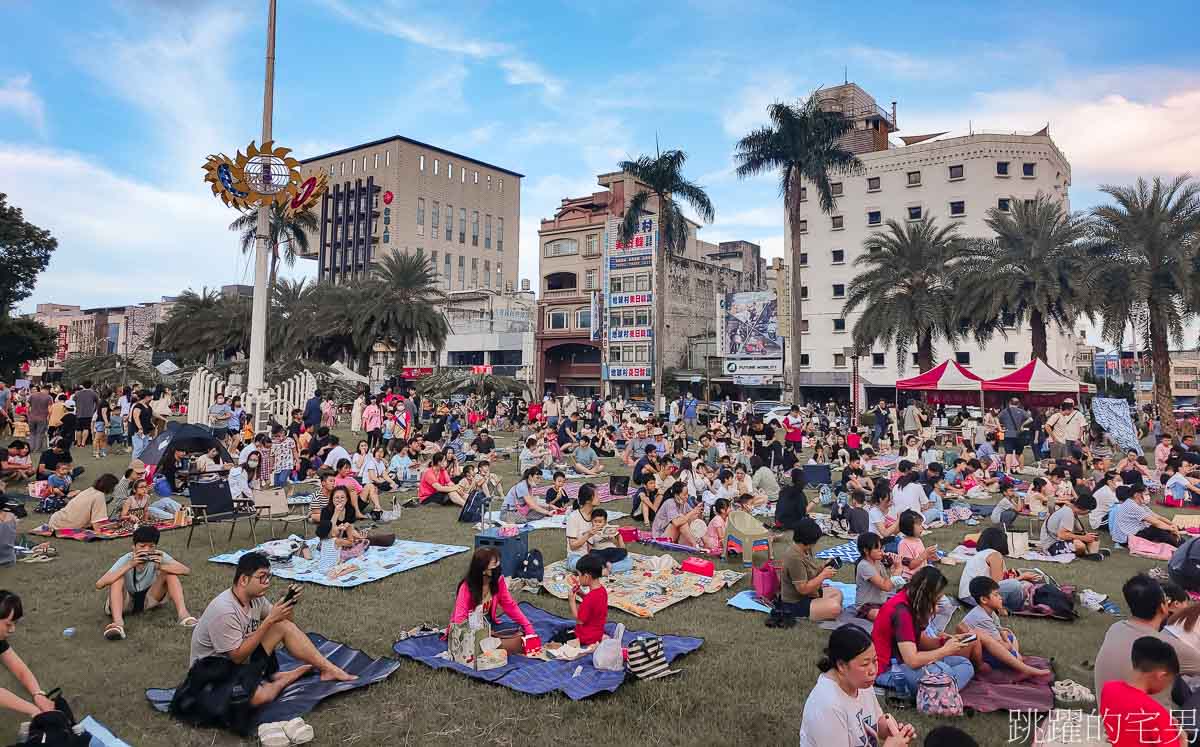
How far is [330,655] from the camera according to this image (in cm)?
618

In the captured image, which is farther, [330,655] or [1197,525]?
[1197,525]

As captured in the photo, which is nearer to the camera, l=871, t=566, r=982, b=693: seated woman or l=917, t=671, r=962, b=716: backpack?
l=917, t=671, r=962, b=716: backpack

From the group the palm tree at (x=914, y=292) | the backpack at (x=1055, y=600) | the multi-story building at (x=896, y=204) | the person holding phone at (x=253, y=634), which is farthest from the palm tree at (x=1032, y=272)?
the person holding phone at (x=253, y=634)

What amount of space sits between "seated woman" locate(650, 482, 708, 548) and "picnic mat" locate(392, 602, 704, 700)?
13.6 feet

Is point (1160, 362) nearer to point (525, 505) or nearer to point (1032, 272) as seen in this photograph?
point (1032, 272)

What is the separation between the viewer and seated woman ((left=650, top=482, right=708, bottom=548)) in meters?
11.1

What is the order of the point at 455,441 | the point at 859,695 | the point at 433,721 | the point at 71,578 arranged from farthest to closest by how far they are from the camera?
the point at 455,441 < the point at 71,578 < the point at 433,721 < the point at 859,695

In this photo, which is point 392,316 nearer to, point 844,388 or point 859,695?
point 844,388

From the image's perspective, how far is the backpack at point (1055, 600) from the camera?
757 cm

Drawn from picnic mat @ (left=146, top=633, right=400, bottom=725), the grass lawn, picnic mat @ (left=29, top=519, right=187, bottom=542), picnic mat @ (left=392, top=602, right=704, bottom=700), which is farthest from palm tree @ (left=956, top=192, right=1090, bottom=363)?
picnic mat @ (left=29, top=519, right=187, bottom=542)

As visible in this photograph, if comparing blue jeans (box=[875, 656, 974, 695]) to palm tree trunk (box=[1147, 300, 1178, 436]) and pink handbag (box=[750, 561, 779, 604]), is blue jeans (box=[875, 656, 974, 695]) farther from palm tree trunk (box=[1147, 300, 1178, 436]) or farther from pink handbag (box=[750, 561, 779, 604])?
palm tree trunk (box=[1147, 300, 1178, 436])

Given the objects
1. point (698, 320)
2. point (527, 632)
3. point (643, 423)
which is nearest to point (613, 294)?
point (698, 320)

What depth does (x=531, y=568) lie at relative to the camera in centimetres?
880

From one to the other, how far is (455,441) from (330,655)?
16.8 metres
